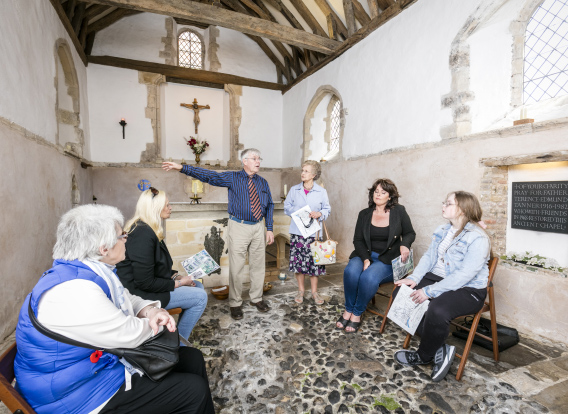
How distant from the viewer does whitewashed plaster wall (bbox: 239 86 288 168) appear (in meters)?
8.57

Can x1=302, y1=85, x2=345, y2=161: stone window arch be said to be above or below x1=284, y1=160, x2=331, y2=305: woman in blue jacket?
above

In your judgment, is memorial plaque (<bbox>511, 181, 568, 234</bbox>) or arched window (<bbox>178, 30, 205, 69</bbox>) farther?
arched window (<bbox>178, 30, 205, 69</bbox>)

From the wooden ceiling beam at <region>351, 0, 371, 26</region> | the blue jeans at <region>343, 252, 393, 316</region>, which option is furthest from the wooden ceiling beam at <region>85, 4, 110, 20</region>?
the blue jeans at <region>343, 252, 393, 316</region>

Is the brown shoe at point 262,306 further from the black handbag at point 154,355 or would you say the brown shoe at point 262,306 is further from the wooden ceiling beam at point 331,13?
the wooden ceiling beam at point 331,13

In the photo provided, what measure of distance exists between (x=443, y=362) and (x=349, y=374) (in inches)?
26.4

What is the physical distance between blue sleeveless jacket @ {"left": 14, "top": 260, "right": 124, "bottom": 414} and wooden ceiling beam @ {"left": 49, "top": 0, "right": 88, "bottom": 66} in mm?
5515

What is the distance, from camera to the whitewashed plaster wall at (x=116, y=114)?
7.25 m

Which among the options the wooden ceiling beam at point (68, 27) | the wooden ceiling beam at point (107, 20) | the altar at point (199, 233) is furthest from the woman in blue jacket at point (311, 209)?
the wooden ceiling beam at point (107, 20)

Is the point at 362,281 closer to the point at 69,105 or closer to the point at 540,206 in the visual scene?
the point at 540,206

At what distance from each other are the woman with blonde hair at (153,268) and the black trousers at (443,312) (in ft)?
5.65

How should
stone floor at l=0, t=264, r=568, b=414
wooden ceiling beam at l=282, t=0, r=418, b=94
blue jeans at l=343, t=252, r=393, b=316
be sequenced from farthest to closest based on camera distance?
wooden ceiling beam at l=282, t=0, r=418, b=94 < blue jeans at l=343, t=252, r=393, b=316 < stone floor at l=0, t=264, r=568, b=414

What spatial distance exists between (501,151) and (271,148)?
6.25m

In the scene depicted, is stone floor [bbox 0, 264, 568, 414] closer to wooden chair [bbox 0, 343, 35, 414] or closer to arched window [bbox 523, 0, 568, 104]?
wooden chair [bbox 0, 343, 35, 414]

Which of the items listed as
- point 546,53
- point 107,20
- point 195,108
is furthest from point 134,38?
point 546,53
